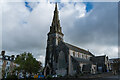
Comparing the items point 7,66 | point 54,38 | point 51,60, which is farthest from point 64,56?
point 7,66

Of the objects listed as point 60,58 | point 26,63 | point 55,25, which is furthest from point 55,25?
point 26,63

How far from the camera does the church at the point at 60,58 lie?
145 feet

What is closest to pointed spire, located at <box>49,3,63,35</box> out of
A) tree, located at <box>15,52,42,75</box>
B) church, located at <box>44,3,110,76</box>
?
church, located at <box>44,3,110,76</box>

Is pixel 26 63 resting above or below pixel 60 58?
below

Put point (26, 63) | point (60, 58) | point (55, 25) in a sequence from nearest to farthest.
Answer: point (26, 63), point (60, 58), point (55, 25)

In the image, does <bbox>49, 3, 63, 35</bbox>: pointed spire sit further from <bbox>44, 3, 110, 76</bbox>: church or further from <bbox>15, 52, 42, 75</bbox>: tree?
<bbox>15, 52, 42, 75</bbox>: tree

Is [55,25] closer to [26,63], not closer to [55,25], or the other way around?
[55,25]

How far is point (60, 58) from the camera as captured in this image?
4859 cm

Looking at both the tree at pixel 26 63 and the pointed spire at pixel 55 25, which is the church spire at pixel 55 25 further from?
the tree at pixel 26 63

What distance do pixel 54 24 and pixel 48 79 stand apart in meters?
33.2

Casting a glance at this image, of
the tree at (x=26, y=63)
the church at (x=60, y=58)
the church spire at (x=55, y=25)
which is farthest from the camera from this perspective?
the church spire at (x=55, y=25)

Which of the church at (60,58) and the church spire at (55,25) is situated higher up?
the church spire at (55,25)

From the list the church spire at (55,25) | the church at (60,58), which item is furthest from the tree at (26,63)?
the church spire at (55,25)

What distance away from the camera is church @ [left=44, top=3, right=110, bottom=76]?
44094mm
